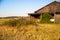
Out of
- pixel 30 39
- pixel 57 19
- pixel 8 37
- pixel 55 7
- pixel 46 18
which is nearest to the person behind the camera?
pixel 30 39

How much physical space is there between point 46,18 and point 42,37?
2342cm

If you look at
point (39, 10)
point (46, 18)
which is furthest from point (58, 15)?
point (39, 10)

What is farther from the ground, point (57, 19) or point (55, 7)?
point (55, 7)

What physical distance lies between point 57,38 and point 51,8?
31.6 metres

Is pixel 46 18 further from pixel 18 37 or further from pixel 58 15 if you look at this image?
pixel 18 37

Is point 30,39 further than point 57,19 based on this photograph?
No

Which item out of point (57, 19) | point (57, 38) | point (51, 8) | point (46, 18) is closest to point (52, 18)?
point (57, 19)

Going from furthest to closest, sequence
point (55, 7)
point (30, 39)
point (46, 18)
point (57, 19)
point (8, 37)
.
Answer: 1. point (55, 7)
2. point (57, 19)
3. point (46, 18)
4. point (8, 37)
5. point (30, 39)

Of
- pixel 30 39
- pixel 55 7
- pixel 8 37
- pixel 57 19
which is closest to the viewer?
pixel 30 39

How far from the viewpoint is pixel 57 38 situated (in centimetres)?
829

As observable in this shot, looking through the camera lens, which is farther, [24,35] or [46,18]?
[46,18]

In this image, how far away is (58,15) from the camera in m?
33.9

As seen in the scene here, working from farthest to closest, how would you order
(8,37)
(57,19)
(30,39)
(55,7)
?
(55,7), (57,19), (8,37), (30,39)

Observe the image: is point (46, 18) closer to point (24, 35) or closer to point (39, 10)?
point (39, 10)
